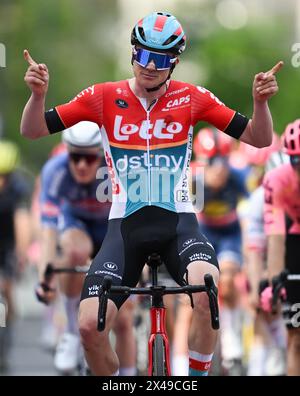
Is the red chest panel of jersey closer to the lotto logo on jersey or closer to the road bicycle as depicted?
the lotto logo on jersey

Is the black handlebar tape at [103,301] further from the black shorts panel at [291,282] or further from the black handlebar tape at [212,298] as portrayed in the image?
the black shorts panel at [291,282]

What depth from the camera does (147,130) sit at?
28.1 feet

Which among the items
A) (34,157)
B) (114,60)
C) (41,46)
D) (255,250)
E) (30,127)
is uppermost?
(114,60)

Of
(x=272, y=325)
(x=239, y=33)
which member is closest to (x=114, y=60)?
(x=239, y=33)

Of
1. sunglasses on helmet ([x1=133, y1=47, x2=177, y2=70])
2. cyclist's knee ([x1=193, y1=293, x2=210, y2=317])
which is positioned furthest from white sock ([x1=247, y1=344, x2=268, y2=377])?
sunglasses on helmet ([x1=133, y1=47, x2=177, y2=70])

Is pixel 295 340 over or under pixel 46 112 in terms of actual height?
under

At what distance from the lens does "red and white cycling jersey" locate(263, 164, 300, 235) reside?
10.0m

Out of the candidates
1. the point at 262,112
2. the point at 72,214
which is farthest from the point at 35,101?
the point at 72,214

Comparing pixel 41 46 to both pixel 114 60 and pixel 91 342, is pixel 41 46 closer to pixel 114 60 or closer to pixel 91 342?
pixel 114 60

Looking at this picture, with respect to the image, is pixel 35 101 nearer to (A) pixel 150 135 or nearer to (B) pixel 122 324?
(A) pixel 150 135

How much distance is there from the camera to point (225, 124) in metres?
8.55

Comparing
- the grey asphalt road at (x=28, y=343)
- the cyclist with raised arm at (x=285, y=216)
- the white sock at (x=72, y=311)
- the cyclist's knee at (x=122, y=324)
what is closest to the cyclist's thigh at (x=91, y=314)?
the cyclist with raised arm at (x=285, y=216)

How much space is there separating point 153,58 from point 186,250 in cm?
116

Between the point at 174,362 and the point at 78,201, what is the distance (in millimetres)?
1786
